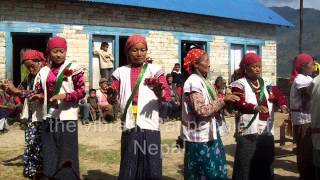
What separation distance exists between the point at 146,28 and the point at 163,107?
9.87m

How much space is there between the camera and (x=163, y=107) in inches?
186

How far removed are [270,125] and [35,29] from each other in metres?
8.72

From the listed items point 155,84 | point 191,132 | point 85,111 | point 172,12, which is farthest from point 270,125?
point 172,12

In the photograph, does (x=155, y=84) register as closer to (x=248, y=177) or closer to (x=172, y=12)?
(x=248, y=177)

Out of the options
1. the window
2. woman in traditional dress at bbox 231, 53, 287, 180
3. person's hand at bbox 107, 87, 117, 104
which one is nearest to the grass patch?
person's hand at bbox 107, 87, 117, 104

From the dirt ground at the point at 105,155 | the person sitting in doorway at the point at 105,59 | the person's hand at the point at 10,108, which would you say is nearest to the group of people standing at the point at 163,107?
the dirt ground at the point at 105,155

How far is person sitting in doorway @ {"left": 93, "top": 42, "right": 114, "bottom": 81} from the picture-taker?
13.2m

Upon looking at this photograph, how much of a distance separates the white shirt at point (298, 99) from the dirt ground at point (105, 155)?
1157 millimetres

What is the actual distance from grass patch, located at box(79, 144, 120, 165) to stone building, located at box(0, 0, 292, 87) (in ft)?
14.9

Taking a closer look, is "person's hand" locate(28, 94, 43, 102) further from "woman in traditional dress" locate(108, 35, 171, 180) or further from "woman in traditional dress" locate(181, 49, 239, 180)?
"woman in traditional dress" locate(181, 49, 239, 180)

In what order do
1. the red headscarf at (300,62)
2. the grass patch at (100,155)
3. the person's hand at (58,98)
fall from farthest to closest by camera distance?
1. the grass patch at (100,155)
2. the red headscarf at (300,62)
3. the person's hand at (58,98)

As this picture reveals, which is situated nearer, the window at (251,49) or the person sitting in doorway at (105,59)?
the person sitting in doorway at (105,59)

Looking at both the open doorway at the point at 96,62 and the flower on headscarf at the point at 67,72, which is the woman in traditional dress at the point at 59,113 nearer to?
the flower on headscarf at the point at 67,72

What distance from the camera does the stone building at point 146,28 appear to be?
12.0 meters
